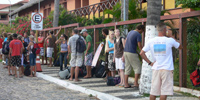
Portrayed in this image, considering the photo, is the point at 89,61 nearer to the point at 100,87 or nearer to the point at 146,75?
the point at 100,87

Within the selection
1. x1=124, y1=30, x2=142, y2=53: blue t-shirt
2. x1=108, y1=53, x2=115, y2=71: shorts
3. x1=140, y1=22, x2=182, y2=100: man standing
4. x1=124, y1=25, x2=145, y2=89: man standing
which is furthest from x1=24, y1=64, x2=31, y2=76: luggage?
x1=140, y1=22, x2=182, y2=100: man standing

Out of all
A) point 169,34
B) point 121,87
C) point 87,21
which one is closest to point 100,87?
point 121,87

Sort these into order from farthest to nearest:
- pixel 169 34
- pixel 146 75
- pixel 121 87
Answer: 1. pixel 121 87
2. pixel 146 75
3. pixel 169 34

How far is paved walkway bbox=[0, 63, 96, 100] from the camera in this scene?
8609 millimetres

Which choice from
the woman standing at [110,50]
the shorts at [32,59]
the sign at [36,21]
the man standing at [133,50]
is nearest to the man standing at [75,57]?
the woman standing at [110,50]

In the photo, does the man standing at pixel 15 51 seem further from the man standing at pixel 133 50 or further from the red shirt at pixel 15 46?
the man standing at pixel 133 50

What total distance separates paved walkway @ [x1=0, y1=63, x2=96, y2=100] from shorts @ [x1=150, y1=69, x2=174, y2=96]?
2.83 meters

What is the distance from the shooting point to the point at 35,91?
31.6 feet

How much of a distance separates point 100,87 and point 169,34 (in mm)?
3679

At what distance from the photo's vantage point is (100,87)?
9.76m

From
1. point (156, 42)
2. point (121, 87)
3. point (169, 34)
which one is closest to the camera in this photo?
point (156, 42)

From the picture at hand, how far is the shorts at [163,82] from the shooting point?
5.89m

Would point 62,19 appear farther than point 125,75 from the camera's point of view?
Yes

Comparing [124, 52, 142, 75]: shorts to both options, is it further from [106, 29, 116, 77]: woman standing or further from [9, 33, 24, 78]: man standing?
[9, 33, 24, 78]: man standing
